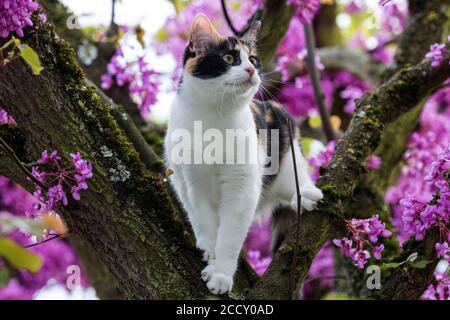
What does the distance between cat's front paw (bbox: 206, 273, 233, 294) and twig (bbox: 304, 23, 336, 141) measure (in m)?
2.47

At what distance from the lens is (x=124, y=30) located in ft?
13.1

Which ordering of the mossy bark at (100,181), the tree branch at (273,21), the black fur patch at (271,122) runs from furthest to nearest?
the tree branch at (273,21) < the black fur patch at (271,122) < the mossy bark at (100,181)

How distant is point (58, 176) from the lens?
239cm

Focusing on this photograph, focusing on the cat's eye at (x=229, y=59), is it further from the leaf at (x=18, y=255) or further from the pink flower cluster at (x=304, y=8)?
the leaf at (x=18, y=255)

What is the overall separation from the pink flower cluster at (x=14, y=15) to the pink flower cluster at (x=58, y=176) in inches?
19.9

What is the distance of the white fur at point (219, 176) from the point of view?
300 centimetres

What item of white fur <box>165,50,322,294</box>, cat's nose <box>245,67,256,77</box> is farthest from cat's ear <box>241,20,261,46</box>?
cat's nose <box>245,67,256,77</box>

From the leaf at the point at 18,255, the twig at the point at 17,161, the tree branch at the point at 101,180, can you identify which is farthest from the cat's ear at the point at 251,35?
the leaf at the point at 18,255

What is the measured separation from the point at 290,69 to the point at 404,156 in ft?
4.06

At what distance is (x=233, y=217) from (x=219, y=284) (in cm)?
45

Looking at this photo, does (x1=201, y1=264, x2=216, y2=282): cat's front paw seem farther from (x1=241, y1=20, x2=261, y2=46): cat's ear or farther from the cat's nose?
(x1=241, y1=20, x2=261, y2=46): cat's ear

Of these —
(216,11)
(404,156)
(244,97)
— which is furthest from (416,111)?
(216,11)

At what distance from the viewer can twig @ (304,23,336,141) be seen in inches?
184
